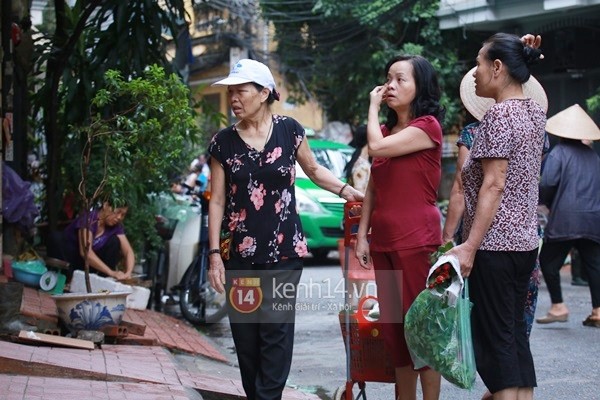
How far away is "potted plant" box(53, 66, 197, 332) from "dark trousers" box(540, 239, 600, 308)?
3.35 metres

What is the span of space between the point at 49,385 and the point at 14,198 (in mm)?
3802

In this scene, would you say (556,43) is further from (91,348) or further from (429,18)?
(91,348)

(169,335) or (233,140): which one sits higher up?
(233,140)

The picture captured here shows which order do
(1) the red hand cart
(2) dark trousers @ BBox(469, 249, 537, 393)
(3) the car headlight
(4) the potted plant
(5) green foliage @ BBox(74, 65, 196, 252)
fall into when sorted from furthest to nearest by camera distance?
(3) the car headlight → (5) green foliage @ BBox(74, 65, 196, 252) → (4) the potted plant → (1) the red hand cart → (2) dark trousers @ BBox(469, 249, 537, 393)

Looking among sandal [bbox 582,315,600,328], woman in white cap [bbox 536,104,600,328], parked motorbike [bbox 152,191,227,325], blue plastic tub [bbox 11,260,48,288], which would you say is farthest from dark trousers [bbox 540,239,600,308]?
blue plastic tub [bbox 11,260,48,288]

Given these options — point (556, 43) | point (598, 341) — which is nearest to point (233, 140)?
point (598, 341)

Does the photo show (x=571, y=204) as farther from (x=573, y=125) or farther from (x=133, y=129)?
(x=133, y=129)

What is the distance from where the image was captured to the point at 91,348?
748 cm

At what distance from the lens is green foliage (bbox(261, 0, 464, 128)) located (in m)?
20.7

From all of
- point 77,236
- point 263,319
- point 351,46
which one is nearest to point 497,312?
→ point 263,319

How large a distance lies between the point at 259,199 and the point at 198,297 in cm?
521

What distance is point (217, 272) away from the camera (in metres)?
5.41

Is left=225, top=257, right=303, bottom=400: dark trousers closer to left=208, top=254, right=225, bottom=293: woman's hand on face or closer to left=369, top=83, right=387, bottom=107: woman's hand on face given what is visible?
left=208, top=254, right=225, bottom=293: woman's hand on face

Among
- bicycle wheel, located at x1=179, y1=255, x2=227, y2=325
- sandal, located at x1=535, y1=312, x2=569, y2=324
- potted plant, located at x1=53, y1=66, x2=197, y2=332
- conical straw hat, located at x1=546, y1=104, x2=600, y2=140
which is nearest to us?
potted plant, located at x1=53, y1=66, x2=197, y2=332
